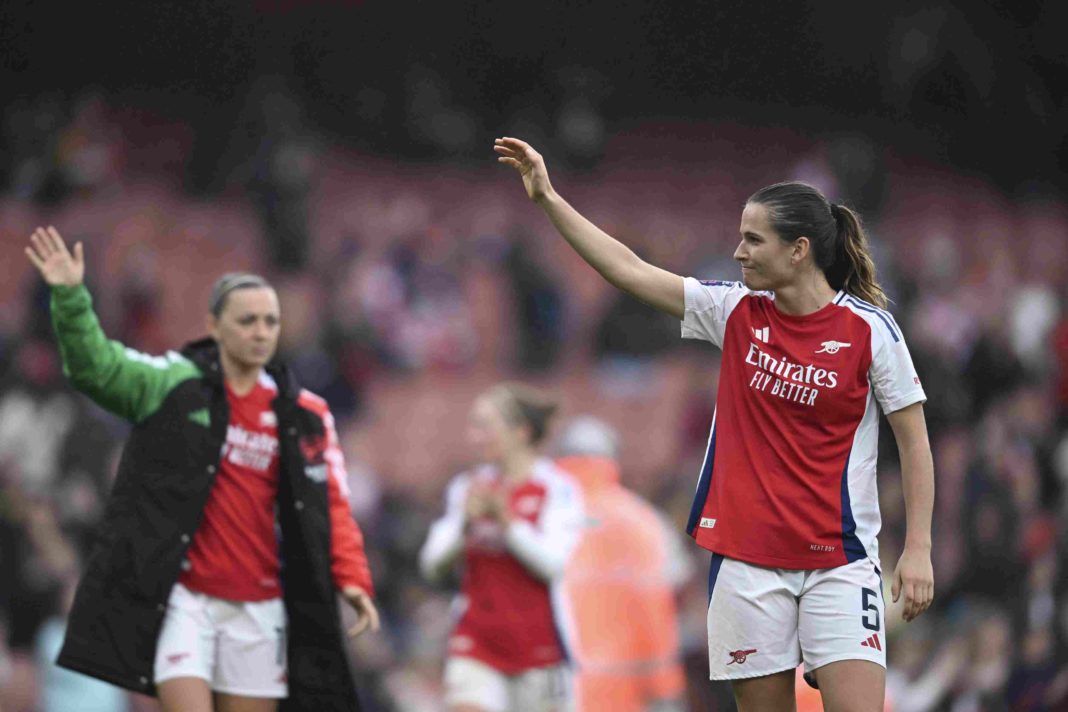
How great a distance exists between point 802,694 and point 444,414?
24.9ft

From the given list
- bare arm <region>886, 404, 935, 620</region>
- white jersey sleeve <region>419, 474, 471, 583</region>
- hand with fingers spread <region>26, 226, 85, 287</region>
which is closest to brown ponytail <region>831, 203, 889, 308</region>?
bare arm <region>886, 404, 935, 620</region>

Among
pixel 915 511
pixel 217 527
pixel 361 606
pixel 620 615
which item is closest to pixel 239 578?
pixel 217 527

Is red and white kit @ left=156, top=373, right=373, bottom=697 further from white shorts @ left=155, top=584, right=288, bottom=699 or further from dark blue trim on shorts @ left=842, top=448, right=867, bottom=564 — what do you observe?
dark blue trim on shorts @ left=842, top=448, right=867, bottom=564

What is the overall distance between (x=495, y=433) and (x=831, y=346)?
3.57 metres

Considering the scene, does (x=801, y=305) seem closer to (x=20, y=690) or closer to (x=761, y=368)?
(x=761, y=368)

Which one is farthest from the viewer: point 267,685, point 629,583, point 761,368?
point 629,583

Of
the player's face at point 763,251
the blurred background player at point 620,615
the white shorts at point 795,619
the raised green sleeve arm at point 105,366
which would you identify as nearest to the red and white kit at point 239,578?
the raised green sleeve arm at point 105,366

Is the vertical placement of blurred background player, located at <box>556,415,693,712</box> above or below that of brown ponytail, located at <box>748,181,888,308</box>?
below

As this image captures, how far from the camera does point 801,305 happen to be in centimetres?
499

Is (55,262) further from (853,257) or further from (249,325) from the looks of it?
(853,257)

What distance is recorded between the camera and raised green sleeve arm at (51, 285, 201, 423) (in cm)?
577

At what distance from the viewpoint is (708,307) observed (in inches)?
200

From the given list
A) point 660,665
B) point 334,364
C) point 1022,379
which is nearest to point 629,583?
point 660,665

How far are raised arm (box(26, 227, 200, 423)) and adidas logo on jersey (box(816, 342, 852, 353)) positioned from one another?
8.91 feet
